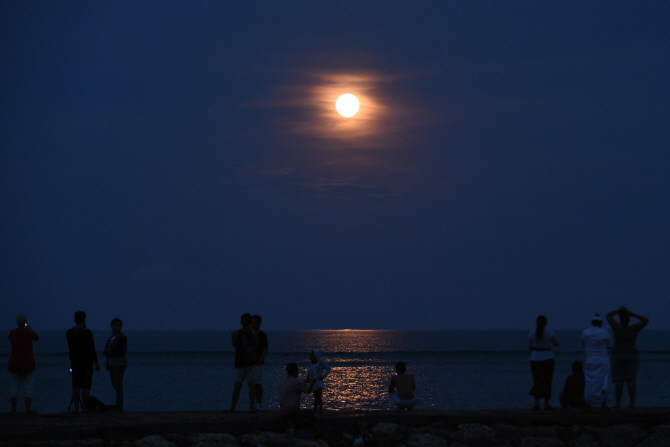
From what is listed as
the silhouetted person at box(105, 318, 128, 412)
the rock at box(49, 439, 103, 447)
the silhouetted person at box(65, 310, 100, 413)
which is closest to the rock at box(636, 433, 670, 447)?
the rock at box(49, 439, 103, 447)

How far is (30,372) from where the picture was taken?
12.0 metres

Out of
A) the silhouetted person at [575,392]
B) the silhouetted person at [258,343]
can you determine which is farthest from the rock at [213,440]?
the silhouetted person at [575,392]

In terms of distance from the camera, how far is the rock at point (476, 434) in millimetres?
10555

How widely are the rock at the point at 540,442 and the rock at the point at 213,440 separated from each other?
4.74 meters

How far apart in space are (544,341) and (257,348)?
17.5 ft

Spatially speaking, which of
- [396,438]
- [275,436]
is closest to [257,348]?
[275,436]

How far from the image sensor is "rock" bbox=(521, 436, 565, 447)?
1049 centimetres

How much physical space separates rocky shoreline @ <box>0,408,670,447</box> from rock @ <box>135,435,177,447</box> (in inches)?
0.6

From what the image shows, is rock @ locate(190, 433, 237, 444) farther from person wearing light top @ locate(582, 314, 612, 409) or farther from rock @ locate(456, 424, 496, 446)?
person wearing light top @ locate(582, 314, 612, 409)

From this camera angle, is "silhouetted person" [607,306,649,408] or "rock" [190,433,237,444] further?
"silhouetted person" [607,306,649,408]

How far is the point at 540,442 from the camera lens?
1055 cm

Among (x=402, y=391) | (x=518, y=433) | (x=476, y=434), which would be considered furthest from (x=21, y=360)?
(x=518, y=433)

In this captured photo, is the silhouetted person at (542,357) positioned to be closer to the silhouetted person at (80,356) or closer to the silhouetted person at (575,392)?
the silhouetted person at (575,392)

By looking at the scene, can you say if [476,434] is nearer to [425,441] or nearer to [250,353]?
[425,441]
